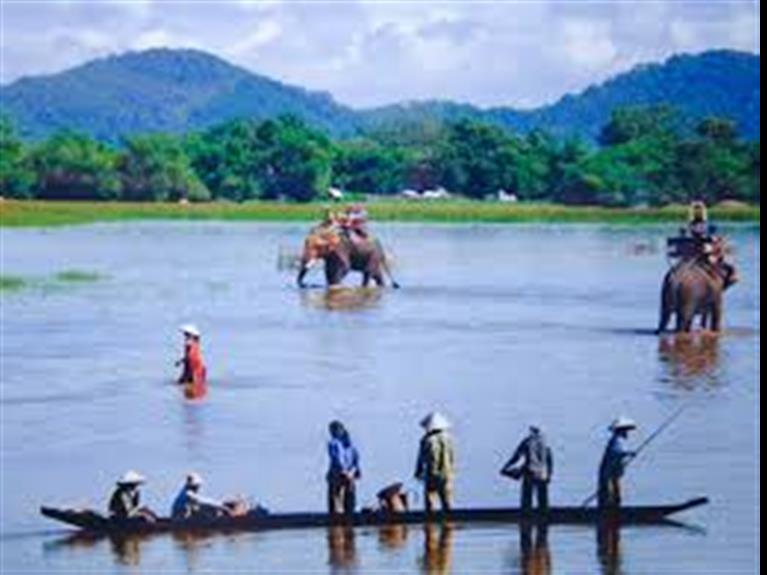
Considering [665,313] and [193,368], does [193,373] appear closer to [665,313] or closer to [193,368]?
[193,368]

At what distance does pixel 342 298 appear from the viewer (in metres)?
42.8

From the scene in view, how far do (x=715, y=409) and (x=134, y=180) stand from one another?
244 feet

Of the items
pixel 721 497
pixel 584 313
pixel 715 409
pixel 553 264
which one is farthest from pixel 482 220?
pixel 721 497

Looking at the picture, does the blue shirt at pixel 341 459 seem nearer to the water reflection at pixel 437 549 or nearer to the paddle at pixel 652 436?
the water reflection at pixel 437 549

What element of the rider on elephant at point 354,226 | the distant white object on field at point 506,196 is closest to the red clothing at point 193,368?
the rider on elephant at point 354,226

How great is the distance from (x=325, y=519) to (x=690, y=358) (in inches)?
594

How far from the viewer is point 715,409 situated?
2406 centimetres

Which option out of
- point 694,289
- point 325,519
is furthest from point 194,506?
point 694,289

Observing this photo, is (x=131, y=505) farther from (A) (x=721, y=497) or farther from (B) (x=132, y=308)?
(B) (x=132, y=308)

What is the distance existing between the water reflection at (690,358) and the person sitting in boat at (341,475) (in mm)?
10983

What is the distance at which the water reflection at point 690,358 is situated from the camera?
27391mm

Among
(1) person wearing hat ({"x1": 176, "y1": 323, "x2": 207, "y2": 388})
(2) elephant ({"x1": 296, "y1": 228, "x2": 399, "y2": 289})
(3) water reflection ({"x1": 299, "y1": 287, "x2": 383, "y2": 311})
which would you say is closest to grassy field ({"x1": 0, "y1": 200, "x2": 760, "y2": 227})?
(2) elephant ({"x1": 296, "y1": 228, "x2": 399, "y2": 289})

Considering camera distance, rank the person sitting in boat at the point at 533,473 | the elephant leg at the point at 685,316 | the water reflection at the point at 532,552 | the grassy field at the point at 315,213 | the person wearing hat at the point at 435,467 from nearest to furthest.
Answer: the water reflection at the point at 532,552 → the person sitting in boat at the point at 533,473 → the person wearing hat at the point at 435,467 → the elephant leg at the point at 685,316 → the grassy field at the point at 315,213

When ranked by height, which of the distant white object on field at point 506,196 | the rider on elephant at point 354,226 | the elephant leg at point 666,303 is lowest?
the elephant leg at point 666,303
